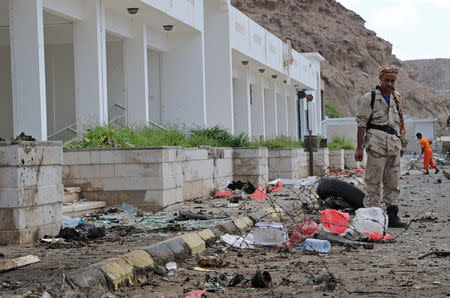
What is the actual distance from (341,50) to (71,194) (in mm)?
87195

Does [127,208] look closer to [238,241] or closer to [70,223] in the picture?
[70,223]

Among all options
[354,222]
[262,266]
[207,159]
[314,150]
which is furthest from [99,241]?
[314,150]

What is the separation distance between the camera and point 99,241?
23.9ft

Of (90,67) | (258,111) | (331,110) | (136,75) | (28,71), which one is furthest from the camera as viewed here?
(331,110)

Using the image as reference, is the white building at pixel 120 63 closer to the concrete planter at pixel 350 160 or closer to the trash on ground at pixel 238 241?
the trash on ground at pixel 238 241

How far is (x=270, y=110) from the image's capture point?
35.1m

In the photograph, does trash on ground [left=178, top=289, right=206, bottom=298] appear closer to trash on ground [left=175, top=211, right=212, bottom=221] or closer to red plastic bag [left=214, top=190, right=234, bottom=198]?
trash on ground [left=175, top=211, right=212, bottom=221]

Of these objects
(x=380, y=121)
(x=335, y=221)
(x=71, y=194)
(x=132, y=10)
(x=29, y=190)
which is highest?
(x=132, y=10)

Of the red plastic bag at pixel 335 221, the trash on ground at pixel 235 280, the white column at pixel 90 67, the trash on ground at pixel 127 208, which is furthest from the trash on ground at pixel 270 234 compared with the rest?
the white column at pixel 90 67

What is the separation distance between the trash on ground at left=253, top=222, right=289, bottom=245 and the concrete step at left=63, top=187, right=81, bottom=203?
11.5 ft

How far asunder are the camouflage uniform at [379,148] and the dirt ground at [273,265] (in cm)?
54

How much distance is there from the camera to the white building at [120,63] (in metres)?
12.7

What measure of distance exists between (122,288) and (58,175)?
2.56 m

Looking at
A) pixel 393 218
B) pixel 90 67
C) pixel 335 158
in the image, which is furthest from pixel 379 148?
pixel 335 158
